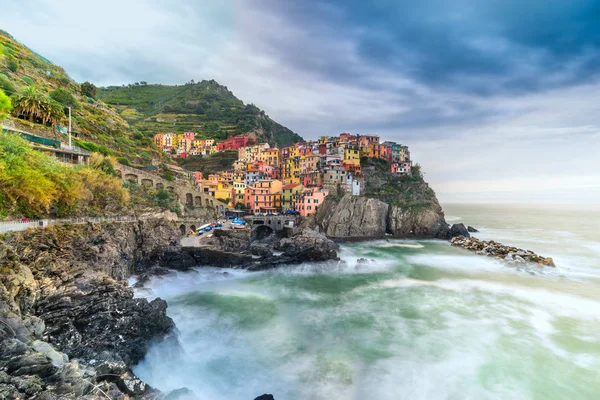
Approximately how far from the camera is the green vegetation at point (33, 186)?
45.0 feet

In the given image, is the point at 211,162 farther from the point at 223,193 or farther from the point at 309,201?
the point at 309,201

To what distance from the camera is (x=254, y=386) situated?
12.3m

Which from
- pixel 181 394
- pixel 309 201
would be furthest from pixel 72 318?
pixel 309 201

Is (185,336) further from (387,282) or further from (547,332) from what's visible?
(547,332)

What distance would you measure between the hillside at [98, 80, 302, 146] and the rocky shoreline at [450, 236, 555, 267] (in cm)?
6809

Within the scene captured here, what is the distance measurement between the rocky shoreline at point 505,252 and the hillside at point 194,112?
68.1 m

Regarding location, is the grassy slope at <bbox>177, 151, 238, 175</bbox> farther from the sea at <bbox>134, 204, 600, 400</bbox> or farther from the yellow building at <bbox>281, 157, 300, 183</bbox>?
the sea at <bbox>134, 204, 600, 400</bbox>

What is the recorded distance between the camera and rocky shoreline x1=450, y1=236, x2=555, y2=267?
3238 centimetres

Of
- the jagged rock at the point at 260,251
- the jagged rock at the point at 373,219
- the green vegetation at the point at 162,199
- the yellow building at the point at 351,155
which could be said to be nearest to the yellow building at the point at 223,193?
the green vegetation at the point at 162,199

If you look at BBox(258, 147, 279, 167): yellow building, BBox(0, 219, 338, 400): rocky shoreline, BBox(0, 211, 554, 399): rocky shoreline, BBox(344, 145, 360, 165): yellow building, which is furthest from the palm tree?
BBox(344, 145, 360, 165): yellow building

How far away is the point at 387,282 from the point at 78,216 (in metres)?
24.3

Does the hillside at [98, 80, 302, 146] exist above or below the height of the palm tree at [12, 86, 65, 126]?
above

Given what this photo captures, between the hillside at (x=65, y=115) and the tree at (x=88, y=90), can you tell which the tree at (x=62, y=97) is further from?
the tree at (x=88, y=90)

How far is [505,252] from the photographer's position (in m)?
36.0
